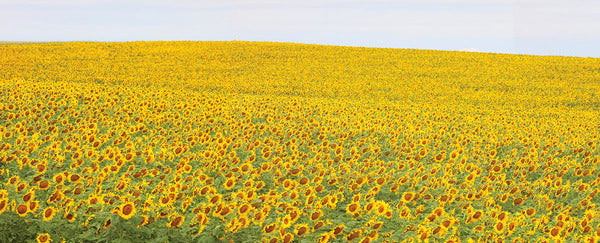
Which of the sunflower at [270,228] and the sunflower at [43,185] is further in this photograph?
the sunflower at [43,185]

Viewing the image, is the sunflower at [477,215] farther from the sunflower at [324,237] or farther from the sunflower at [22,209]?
the sunflower at [22,209]

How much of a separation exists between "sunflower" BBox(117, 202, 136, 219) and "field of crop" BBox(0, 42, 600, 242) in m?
0.01

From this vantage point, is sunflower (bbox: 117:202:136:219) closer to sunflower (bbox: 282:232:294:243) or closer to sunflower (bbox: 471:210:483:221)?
sunflower (bbox: 282:232:294:243)

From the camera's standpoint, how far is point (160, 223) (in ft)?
16.2

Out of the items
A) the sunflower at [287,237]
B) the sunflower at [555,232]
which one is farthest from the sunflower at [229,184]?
the sunflower at [555,232]

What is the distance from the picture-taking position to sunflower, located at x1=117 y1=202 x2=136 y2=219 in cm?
462

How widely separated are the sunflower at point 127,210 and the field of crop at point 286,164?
0.04 feet

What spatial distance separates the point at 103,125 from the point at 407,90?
17823mm

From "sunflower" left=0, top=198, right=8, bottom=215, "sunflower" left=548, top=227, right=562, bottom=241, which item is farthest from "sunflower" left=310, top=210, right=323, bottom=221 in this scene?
"sunflower" left=0, top=198, right=8, bottom=215

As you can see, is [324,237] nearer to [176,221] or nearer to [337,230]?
[337,230]

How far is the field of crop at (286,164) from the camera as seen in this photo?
4926 mm

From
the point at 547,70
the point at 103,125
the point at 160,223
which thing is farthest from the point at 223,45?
the point at 160,223

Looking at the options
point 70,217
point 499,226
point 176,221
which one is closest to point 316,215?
point 176,221

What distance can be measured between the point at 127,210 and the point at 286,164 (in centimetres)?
305
